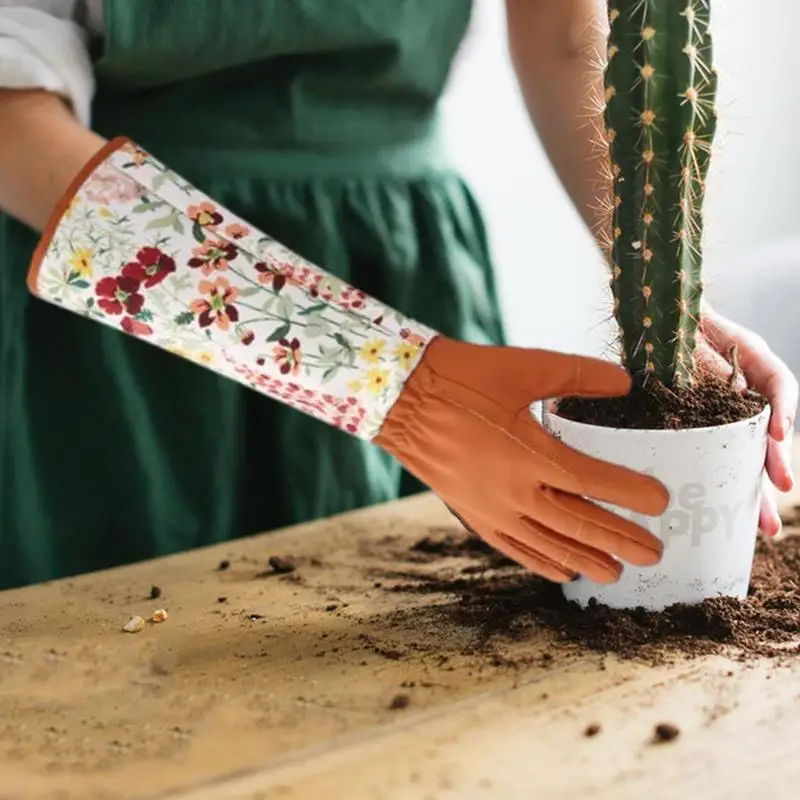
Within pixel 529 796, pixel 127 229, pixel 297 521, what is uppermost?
pixel 127 229

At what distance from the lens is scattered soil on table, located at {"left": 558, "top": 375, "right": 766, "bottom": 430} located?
52 cm

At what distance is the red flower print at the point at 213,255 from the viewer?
54cm

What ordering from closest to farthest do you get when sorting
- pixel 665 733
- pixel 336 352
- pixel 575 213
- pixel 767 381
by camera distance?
pixel 665 733 < pixel 336 352 < pixel 767 381 < pixel 575 213

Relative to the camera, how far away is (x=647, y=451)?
51 centimetres

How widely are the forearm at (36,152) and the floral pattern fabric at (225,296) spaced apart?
25 millimetres

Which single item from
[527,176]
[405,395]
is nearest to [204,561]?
[405,395]

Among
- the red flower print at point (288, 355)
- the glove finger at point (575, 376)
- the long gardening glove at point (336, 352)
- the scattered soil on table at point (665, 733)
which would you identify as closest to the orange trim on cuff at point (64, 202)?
the long gardening glove at point (336, 352)

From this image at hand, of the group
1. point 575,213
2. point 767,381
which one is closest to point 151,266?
point 767,381

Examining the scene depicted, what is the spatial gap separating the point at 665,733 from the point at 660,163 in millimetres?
257

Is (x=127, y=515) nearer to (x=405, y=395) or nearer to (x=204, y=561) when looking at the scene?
(x=204, y=561)

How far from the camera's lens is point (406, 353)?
0.54m

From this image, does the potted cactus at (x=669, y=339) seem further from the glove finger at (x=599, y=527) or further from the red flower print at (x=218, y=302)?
the red flower print at (x=218, y=302)

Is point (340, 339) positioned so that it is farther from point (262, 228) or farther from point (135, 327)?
point (262, 228)

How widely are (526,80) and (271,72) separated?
7.7 inches
